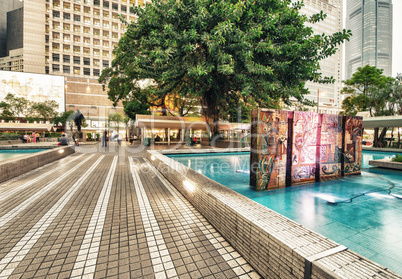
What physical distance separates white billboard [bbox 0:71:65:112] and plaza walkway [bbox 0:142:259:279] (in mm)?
55840

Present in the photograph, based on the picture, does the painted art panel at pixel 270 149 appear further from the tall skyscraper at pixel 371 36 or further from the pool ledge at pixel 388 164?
the tall skyscraper at pixel 371 36

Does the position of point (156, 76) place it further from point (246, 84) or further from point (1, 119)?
point (1, 119)

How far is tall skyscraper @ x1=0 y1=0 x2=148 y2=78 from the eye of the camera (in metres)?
50.4

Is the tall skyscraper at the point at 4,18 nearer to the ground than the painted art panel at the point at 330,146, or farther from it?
farther from it

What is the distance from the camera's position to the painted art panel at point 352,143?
7.50 meters

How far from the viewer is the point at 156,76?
39.9 ft

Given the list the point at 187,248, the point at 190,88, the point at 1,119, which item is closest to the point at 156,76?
the point at 190,88

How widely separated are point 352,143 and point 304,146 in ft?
10.0

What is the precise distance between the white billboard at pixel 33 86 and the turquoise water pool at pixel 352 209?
190ft

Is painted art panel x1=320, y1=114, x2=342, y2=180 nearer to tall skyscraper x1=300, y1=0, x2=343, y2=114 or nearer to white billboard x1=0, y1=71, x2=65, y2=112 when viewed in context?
white billboard x1=0, y1=71, x2=65, y2=112

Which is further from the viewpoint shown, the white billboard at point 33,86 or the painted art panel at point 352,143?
the white billboard at point 33,86

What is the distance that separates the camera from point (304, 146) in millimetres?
6305

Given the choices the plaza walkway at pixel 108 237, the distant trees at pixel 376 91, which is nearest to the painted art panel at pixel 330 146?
the plaza walkway at pixel 108 237

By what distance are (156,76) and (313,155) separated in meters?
10.2
